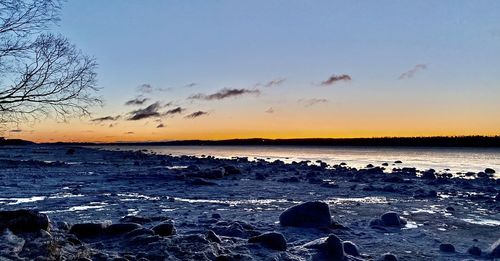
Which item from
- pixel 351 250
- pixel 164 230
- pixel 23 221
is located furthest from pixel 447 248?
pixel 23 221

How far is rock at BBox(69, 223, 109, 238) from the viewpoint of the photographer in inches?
207

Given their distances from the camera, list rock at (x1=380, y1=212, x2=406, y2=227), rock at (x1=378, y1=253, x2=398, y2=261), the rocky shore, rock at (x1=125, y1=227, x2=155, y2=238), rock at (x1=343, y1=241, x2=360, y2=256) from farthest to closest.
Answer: rock at (x1=380, y1=212, x2=406, y2=227) → rock at (x1=125, y1=227, x2=155, y2=238) → rock at (x1=343, y1=241, x2=360, y2=256) → rock at (x1=378, y1=253, x2=398, y2=261) → the rocky shore

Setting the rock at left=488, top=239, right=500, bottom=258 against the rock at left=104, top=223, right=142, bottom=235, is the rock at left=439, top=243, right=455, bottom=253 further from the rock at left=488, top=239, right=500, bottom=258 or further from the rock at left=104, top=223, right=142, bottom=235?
the rock at left=104, top=223, right=142, bottom=235

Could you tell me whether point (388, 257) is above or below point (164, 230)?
below

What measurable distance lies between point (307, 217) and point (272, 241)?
1.84 meters

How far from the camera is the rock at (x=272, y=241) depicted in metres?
5.11

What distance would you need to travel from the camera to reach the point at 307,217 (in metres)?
6.88

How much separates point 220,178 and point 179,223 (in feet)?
32.7

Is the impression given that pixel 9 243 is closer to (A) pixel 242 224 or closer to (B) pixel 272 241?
(B) pixel 272 241

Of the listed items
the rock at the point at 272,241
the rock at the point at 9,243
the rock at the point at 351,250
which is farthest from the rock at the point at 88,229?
the rock at the point at 351,250

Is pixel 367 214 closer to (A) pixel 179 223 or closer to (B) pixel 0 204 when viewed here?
(A) pixel 179 223

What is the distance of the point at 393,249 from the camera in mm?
→ 5438

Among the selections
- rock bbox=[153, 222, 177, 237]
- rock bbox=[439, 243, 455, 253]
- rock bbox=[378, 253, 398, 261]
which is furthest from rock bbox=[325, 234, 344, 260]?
rock bbox=[153, 222, 177, 237]

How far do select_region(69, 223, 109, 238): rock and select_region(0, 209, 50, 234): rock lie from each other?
1.33ft
